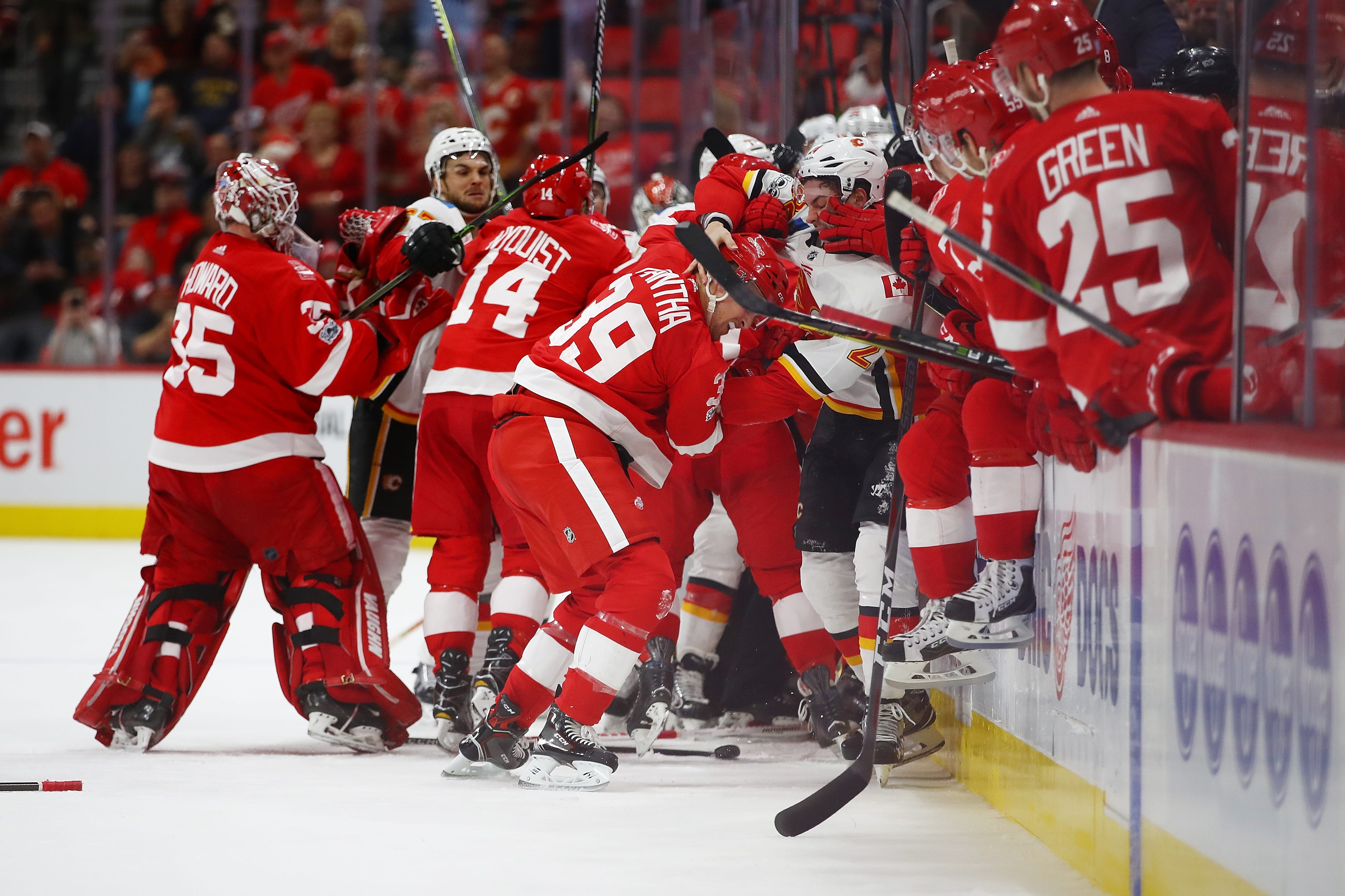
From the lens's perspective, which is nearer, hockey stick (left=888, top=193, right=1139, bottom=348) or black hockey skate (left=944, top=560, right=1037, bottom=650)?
hockey stick (left=888, top=193, right=1139, bottom=348)

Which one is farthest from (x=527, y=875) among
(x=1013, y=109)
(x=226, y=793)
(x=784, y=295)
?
(x=1013, y=109)

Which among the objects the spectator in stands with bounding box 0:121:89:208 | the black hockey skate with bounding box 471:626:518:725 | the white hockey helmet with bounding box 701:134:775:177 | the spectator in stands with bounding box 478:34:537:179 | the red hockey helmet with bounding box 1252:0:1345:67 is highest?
the spectator in stands with bounding box 478:34:537:179

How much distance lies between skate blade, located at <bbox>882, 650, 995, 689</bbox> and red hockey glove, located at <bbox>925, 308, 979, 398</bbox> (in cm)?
52

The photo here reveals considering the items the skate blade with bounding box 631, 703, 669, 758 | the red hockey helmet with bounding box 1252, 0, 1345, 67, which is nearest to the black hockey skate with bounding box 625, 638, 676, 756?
the skate blade with bounding box 631, 703, 669, 758

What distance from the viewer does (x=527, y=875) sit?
8.35ft

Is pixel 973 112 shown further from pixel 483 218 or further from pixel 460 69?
pixel 460 69

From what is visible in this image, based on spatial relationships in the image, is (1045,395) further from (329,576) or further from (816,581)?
(329,576)

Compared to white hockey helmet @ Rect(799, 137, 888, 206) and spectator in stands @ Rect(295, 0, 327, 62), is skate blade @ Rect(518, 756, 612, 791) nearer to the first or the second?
white hockey helmet @ Rect(799, 137, 888, 206)

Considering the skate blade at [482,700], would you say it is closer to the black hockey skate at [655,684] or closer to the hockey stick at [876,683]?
the black hockey skate at [655,684]

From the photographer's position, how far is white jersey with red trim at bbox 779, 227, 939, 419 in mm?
3443

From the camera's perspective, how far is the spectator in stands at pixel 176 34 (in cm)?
956

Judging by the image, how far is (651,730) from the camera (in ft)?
12.1

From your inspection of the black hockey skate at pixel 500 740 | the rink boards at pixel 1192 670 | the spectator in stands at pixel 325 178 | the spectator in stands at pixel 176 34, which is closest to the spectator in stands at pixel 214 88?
the spectator in stands at pixel 176 34

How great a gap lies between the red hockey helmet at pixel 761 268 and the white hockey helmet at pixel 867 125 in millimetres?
935
